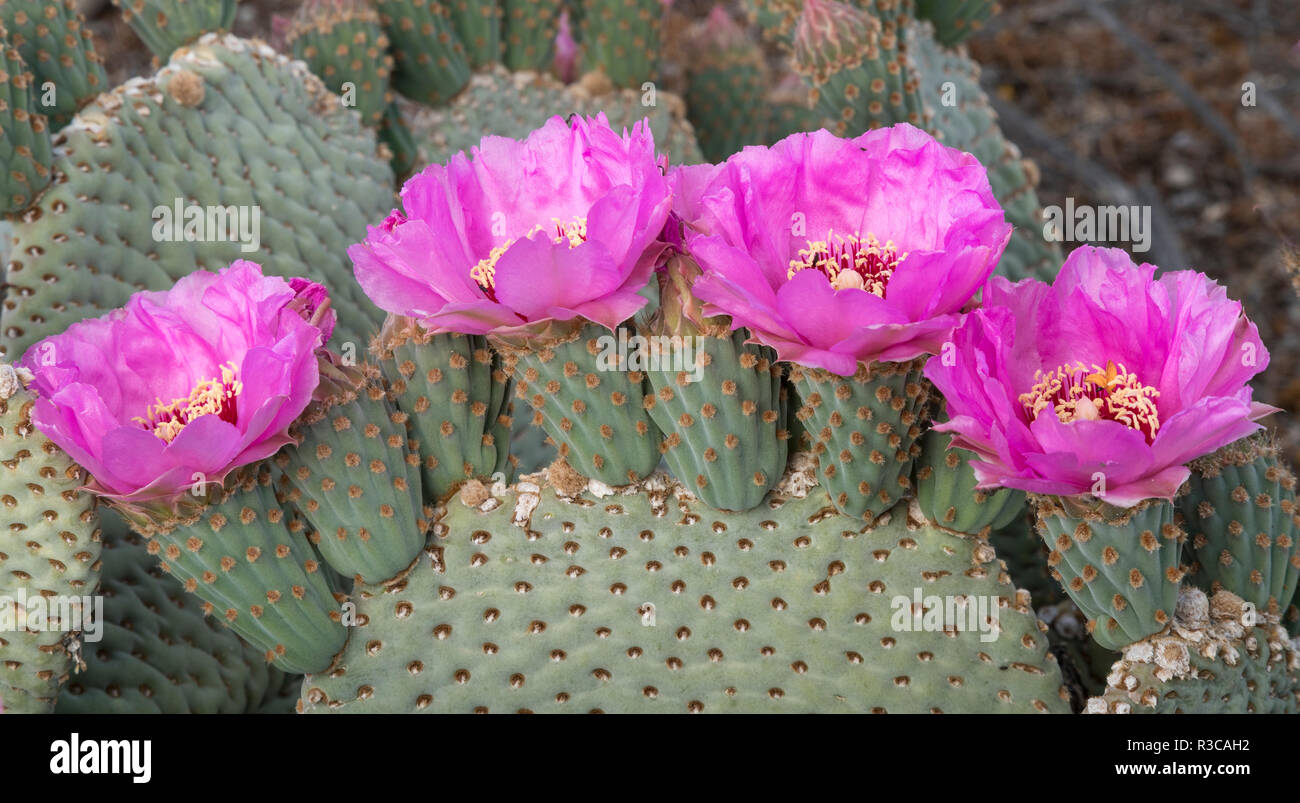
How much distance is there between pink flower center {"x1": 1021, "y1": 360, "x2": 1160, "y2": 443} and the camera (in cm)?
91

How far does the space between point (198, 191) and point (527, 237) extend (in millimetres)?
759

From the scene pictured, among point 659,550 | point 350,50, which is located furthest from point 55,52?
point 659,550

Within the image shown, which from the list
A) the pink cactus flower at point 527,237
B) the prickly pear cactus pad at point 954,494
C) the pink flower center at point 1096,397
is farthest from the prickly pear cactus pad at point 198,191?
the pink flower center at point 1096,397

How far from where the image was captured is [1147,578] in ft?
3.17

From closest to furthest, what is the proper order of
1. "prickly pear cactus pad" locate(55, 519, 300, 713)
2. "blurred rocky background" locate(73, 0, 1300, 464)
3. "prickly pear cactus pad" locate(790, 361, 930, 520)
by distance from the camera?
1. "prickly pear cactus pad" locate(790, 361, 930, 520)
2. "prickly pear cactus pad" locate(55, 519, 300, 713)
3. "blurred rocky background" locate(73, 0, 1300, 464)

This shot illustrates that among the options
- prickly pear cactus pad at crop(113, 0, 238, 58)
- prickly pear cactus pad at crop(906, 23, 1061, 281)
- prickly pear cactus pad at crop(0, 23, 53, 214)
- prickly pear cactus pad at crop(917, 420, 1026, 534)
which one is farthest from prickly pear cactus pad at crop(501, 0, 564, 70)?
prickly pear cactus pad at crop(917, 420, 1026, 534)

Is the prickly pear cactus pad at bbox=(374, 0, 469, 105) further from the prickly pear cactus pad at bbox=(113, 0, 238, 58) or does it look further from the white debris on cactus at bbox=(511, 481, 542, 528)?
the white debris on cactus at bbox=(511, 481, 542, 528)

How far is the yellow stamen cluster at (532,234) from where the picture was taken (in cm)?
99

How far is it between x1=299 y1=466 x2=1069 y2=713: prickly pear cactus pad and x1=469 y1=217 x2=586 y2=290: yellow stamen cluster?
0.21 m

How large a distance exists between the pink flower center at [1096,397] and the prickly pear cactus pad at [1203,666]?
195mm

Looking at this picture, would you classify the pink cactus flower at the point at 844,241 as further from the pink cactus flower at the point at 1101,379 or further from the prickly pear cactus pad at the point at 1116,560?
the prickly pear cactus pad at the point at 1116,560

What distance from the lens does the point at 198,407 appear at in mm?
1006

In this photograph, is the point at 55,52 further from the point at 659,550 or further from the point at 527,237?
the point at 659,550
